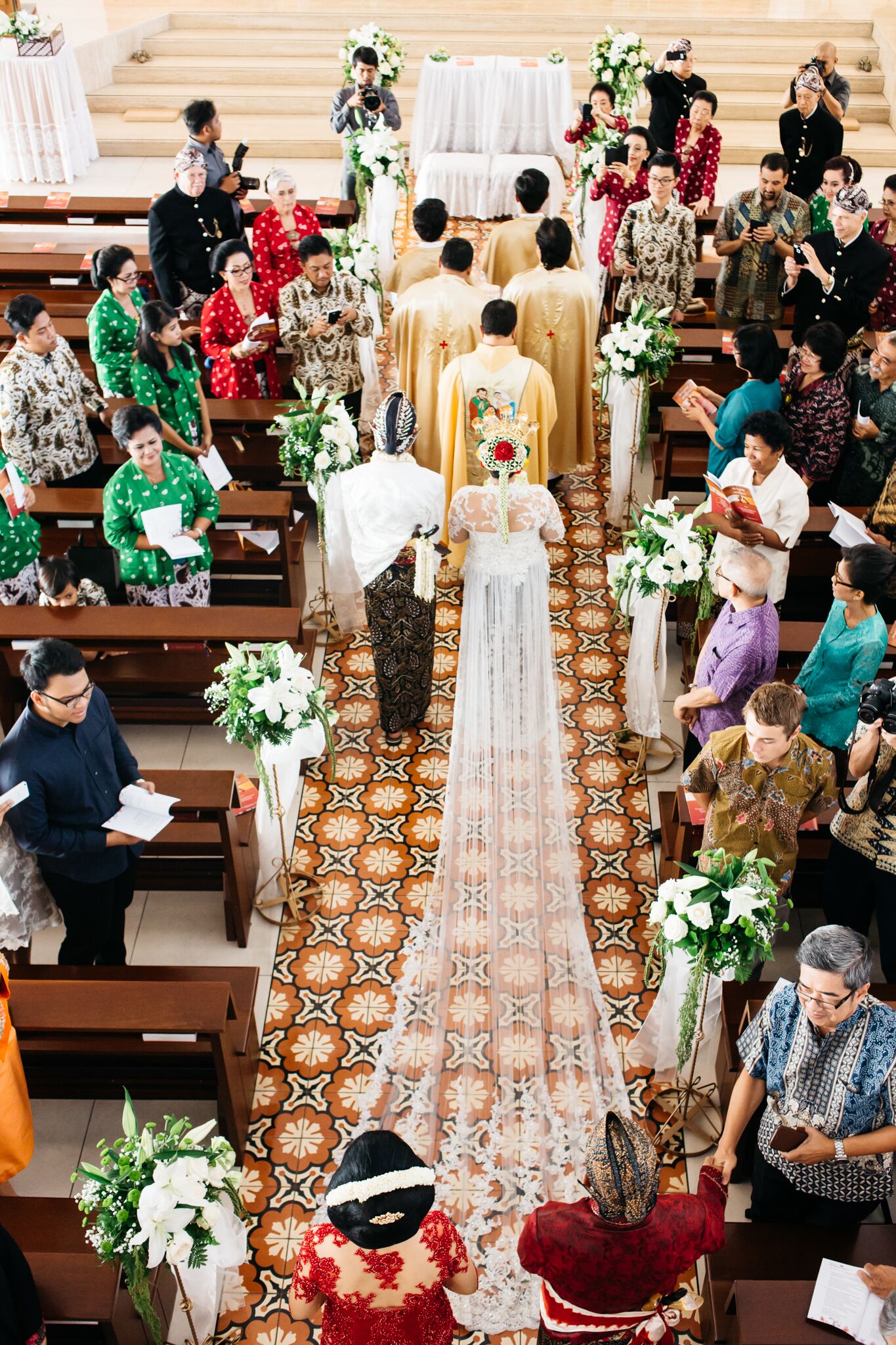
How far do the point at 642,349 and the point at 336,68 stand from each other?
28.3 ft

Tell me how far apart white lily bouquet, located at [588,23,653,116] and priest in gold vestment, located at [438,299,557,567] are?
16.0ft

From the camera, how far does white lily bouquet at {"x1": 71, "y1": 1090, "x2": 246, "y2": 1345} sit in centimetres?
298

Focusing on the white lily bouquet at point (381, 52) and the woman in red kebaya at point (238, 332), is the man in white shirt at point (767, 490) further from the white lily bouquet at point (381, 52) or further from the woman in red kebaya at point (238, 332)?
A: the white lily bouquet at point (381, 52)

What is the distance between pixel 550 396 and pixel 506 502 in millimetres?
1182

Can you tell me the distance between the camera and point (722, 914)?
3562 mm

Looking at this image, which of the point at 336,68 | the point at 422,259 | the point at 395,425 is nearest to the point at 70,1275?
the point at 395,425

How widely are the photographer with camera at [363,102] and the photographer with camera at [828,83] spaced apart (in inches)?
113

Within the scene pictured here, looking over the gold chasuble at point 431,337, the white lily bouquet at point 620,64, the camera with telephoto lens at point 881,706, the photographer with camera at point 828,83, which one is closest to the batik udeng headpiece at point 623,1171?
the camera with telephoto lens at point 881,706

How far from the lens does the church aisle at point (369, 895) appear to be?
13.1 ft

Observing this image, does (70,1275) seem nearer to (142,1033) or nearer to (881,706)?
(142,1033)

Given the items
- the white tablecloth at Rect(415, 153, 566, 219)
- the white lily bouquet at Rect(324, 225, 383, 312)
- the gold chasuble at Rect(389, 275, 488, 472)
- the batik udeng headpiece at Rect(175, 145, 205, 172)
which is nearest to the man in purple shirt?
the gold chasuble at Rect(389, 275, 488, 472)

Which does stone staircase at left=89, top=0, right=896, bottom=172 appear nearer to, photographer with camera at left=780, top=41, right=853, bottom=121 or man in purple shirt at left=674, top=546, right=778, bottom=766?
photographer with camera at left=780, top=41, right=853, bottom=121

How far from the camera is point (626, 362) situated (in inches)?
245

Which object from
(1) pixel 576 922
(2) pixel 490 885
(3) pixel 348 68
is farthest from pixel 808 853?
(3) pixel 348 68
